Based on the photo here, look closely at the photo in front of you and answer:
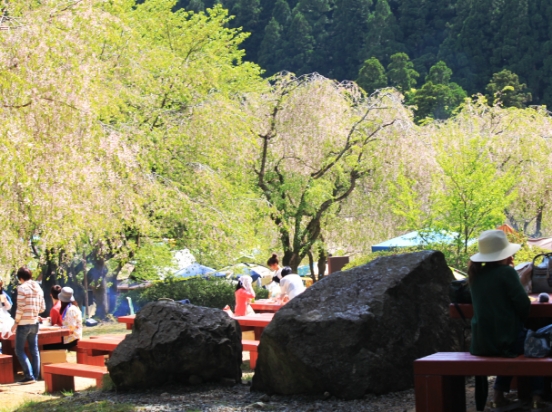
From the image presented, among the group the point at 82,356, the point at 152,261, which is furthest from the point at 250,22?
the point at 82,356

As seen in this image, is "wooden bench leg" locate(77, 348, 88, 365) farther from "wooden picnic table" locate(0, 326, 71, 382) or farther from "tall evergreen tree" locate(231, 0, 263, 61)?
"tall evergreen tree" locate(231, 0, 263, 61)

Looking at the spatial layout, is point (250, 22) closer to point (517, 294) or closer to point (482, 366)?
point (517, 294)

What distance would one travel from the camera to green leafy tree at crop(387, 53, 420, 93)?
6362cm

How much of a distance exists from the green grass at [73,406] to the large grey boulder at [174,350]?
0.43 m

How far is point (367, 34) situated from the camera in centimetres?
7481

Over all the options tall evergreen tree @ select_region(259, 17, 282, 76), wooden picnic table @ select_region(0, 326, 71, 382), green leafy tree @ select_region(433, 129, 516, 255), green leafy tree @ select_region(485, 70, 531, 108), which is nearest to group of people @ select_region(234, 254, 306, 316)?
wooden picnic table @ select_region(0, 326, 71, 382)

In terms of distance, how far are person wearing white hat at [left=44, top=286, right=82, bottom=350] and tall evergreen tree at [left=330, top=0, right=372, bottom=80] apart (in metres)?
63.3

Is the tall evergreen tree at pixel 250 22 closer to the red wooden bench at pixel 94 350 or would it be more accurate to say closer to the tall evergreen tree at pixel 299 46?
the tall evergreen tree at pixel 299 46

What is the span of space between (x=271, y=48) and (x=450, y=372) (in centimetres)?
7045

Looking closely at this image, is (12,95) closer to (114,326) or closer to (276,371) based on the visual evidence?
(276,371)

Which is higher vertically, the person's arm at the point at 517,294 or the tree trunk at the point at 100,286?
the person's arm at the point at 517,294

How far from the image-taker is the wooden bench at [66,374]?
7.79 m

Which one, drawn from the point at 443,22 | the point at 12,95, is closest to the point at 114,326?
the point at 12,95

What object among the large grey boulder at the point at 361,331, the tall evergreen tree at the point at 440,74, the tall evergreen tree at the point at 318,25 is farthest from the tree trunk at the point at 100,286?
the tall evergreen tree at the point at 318,25
